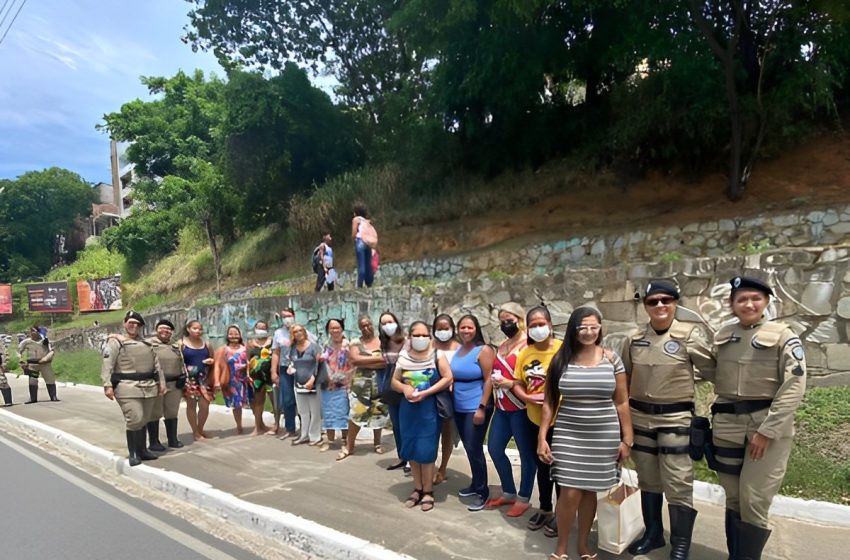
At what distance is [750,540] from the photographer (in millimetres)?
3131

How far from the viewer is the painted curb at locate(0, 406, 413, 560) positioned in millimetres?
3824

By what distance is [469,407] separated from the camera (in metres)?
4.62

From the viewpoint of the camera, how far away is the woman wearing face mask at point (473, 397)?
15.0 feet

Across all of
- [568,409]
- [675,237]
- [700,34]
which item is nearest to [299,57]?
[700,34]

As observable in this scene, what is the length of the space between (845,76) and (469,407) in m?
12.2

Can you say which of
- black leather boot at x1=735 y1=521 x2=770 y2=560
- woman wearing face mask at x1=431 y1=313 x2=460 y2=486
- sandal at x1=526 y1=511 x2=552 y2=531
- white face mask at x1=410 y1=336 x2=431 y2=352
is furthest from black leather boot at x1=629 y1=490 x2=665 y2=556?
white face mask at x1=410 y1=336 x2=431 y2=352

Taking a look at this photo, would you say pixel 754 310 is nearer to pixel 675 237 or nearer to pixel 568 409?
pixel 568 409

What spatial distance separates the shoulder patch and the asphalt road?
129 inches

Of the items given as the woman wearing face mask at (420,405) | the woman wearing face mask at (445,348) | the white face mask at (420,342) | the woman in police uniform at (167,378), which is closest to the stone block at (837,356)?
the woman wearing face mask at (445,348)

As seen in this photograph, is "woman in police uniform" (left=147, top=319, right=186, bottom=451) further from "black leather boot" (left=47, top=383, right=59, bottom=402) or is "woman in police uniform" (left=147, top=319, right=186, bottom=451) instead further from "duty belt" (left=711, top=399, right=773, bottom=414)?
"black leather boot" (left=47, top=383, right=59, bottom=402)

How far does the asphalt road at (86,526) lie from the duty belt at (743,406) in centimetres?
339

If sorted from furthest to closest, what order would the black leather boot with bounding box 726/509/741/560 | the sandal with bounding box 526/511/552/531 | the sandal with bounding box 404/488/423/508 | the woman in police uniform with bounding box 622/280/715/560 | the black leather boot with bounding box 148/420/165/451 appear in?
the black leather boot with bounding box 148/420/165/451 → the sandal with bounding box 404/488/423/508 → the sandal with bounding box 526/511/552/531 → the woman in police uniform with bounding box 622/280/715/560 → the black leather boot with bounding box 726/509/741/560

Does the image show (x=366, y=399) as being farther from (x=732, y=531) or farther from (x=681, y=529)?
(x=732, y=531)

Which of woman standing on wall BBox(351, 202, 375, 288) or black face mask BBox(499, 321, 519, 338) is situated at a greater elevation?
woman standing on wall BBox(351, 202, 375, 288)
